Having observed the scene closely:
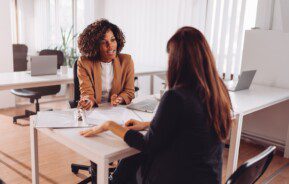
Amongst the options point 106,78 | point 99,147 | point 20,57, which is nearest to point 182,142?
point 99,147

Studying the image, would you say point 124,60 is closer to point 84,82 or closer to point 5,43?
point 84,82

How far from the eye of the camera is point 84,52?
2180 millimetres

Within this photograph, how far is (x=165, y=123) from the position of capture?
3.90ft

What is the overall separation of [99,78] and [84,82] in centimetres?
12

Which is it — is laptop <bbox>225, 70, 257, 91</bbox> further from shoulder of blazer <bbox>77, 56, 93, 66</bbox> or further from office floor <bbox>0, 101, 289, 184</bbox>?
shoulder of blazer <bbox>77, 56, 93, 66</bbox>

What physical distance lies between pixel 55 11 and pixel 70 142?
5.71 metres

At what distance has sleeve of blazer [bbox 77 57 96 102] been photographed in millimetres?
2137

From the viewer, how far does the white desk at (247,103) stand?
2.20m

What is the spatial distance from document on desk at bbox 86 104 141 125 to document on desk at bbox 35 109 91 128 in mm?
82

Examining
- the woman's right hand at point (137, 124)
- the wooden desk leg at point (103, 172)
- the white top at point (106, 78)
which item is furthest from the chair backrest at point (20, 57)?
the wooden desk leg at point (103, 172)

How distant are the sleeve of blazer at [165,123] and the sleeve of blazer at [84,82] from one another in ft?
3.19

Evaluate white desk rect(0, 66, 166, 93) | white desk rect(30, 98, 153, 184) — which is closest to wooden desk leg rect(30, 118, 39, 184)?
white desk rect(30, 98, 153, 184)

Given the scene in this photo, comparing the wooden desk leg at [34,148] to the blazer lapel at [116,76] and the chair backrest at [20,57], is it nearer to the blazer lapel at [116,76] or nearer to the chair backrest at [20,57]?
the blazer lapel at [116,76]

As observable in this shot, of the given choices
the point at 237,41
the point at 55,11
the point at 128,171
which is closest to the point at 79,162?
the point at 128,171
